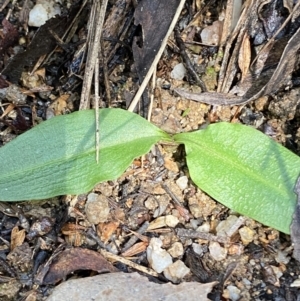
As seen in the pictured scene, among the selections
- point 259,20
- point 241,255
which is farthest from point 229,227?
point 259,20

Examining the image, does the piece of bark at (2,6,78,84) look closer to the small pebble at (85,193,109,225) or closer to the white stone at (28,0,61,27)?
the white stone at (28,0,61,27)

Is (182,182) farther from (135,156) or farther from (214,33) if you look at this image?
(214,33)

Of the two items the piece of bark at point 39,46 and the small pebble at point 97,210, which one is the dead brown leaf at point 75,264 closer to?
the small pebble at point 97,210

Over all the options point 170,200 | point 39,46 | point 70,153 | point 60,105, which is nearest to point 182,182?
point 170,200

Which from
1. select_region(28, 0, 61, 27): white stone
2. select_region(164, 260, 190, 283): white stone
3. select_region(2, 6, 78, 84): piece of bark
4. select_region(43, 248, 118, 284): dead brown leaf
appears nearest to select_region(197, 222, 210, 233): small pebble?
select_region(164, 260, 190, 283): white stone

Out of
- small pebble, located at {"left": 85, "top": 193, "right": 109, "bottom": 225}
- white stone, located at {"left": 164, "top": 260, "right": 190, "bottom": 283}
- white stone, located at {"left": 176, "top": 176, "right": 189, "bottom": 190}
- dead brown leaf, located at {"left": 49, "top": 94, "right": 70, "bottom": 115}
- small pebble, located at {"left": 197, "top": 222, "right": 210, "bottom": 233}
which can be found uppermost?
dead brown leaf, located at {"left": 49, "top": 94, "right": 70, "bottom": 115}
